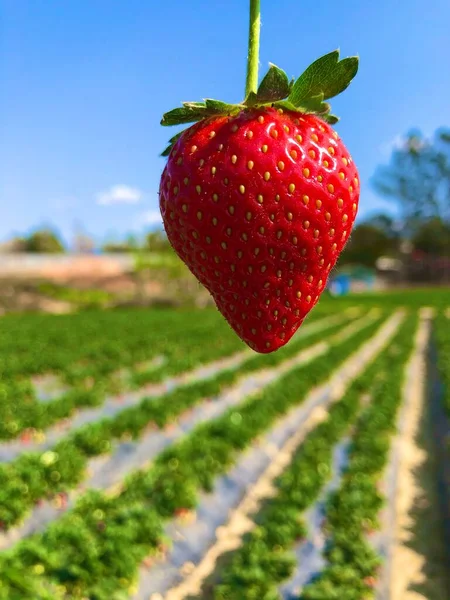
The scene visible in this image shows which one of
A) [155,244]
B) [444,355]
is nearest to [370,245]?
[155,244]

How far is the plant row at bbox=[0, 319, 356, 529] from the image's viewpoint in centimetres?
613

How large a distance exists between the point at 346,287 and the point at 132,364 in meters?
45.5

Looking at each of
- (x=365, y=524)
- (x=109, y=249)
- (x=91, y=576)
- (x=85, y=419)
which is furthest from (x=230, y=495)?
(x=109, y=249)

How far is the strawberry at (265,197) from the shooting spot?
80 cm

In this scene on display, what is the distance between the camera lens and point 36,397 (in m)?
10.7

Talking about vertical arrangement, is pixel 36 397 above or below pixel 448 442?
above

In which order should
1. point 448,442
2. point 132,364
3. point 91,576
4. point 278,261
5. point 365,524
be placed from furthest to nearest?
point 132,364, point 448,442, point 365,524, point 91,576, point 278,261

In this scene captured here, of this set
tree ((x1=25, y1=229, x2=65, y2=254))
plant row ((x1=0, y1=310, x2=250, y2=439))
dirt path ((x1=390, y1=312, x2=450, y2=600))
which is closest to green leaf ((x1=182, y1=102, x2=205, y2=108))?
dirt path ((x1=390, y1=312, x2=450, y2=600))

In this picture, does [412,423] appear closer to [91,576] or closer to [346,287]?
[91,576]

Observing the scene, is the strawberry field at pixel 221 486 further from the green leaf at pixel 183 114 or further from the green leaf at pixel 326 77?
the green leaf at pixel 326 77

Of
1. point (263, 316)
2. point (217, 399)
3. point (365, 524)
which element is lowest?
point (365, 524)

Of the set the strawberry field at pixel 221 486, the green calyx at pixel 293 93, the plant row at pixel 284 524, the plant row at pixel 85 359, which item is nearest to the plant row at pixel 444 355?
the strawberry field at pixel 221 486

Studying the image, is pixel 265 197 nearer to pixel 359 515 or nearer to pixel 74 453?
pixel 359 515

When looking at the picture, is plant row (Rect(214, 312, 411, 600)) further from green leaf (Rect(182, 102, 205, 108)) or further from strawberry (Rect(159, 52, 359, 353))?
green leaf (Rect(182, 102, 205, 108))
